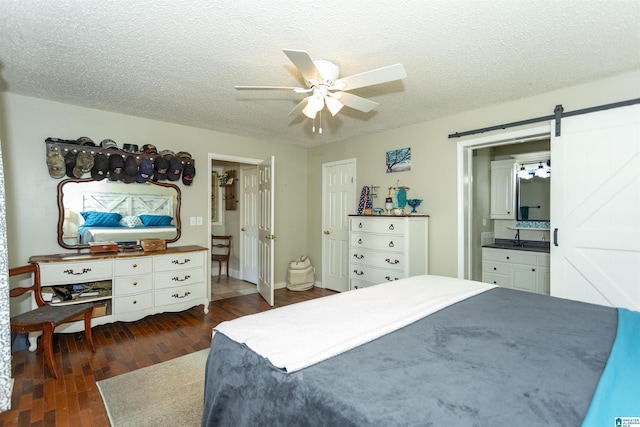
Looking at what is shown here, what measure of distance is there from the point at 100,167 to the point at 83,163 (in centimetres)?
15

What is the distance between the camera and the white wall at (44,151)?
9.95 ft

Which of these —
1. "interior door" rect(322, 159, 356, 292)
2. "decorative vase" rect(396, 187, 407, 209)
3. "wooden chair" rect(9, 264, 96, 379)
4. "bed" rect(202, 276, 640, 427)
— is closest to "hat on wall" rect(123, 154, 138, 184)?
"wooden chair" rect(9, 264, 96, 379)

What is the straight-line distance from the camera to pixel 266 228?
4.37m

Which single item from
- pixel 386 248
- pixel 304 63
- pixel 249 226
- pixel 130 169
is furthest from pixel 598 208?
pixel 130 169

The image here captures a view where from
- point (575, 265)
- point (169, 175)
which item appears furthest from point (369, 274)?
point (169, 175)

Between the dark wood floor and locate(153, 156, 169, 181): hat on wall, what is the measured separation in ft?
5.65

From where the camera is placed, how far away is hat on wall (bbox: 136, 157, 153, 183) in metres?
3.69

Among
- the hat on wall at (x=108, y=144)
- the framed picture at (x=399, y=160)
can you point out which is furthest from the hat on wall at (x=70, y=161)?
the framed picture at (x=399, y=160)

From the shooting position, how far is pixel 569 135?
276 centimetres

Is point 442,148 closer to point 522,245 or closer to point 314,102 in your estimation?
point 522,245

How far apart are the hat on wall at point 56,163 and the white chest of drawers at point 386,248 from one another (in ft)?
11.0

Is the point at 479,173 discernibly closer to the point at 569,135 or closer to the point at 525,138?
the point at 525,138

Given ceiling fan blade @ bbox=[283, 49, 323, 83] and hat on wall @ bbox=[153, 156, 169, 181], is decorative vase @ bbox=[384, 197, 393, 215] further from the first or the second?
hat on wall @ bbox=[153, 156, 169, 181]

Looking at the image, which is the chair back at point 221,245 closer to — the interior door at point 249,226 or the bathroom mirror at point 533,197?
the interior door at point 249,226
